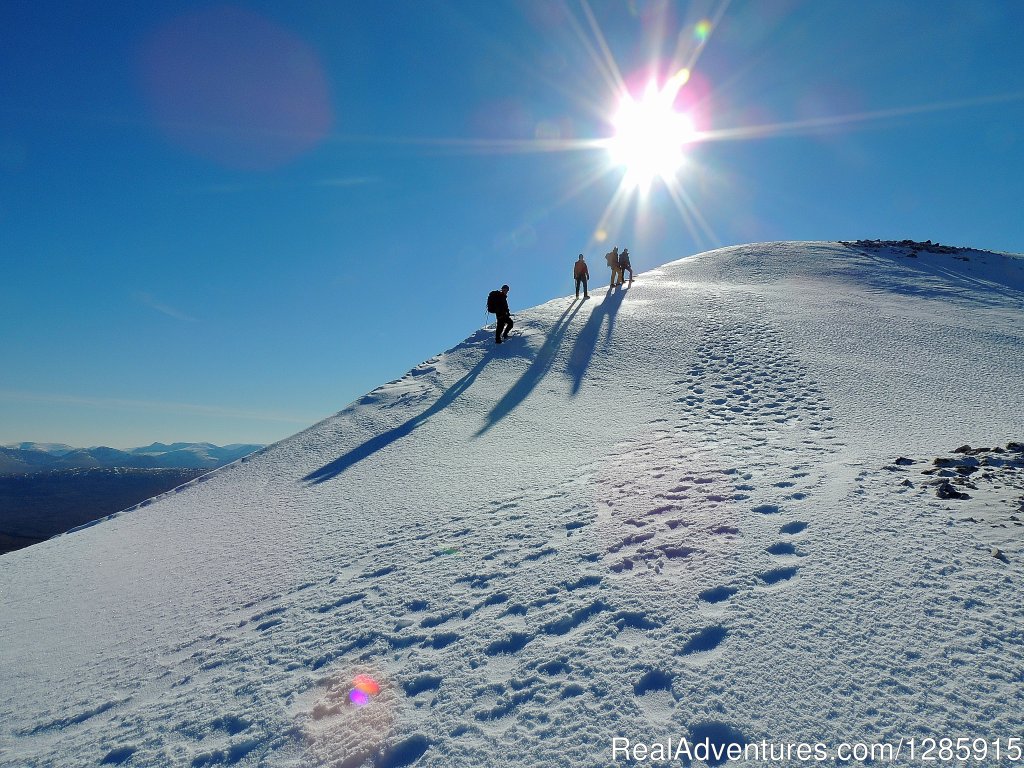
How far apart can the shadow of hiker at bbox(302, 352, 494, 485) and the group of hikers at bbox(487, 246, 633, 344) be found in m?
2.44

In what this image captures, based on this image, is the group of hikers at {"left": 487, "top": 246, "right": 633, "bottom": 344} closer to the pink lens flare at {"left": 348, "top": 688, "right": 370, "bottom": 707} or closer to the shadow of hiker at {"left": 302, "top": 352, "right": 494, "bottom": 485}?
the shadow of hiker at {"left": 302, "top": 352, "right": 494, "bottom": 485}

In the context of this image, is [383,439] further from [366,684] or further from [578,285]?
[578,285]

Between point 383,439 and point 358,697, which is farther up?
point 383,439

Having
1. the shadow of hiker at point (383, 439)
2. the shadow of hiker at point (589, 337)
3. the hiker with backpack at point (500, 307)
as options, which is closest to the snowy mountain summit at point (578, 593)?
the shadow of hiker at point (383, 439)

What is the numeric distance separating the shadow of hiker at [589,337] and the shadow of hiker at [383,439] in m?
2.82

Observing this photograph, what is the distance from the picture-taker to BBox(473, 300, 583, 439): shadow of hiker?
10.7 metres

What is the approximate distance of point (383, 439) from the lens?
10703 mm

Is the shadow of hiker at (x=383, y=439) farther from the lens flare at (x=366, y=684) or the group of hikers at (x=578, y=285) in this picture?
the lens flare at (x=366, y=684)

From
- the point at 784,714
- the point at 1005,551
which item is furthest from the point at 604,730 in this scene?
the point at 1005,551

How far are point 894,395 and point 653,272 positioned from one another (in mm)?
16006

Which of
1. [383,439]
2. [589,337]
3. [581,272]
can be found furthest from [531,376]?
[581,272]

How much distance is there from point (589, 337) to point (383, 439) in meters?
6.87

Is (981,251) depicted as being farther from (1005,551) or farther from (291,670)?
(291,670)

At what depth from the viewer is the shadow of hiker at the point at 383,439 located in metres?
9.52
